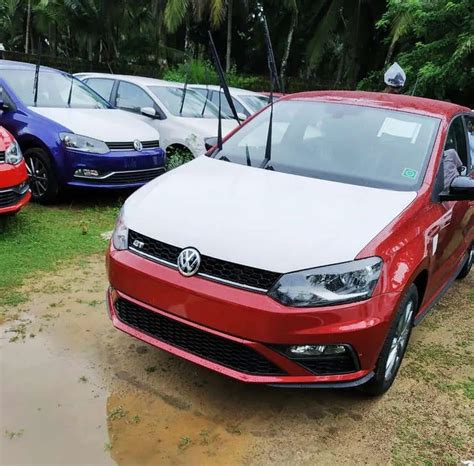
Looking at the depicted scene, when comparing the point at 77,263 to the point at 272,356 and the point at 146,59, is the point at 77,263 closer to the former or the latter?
the point at 272,356

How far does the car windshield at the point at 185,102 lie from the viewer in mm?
8438

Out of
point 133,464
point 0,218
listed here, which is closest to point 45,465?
point 133,464

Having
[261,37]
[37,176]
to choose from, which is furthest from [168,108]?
[261,37]

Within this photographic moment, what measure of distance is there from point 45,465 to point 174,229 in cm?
128

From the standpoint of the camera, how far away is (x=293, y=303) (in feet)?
8.75

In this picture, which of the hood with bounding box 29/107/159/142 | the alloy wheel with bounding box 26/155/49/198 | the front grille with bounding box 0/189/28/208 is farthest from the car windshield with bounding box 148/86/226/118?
the front grille with bounding box 0/189/28/208

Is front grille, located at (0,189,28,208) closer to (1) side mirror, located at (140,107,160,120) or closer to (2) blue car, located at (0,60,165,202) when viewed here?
(2) blue car, located at (0,60,165,202)

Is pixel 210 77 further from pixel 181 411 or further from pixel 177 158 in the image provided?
pixel 181 411

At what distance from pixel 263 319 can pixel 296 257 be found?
0.34 metres

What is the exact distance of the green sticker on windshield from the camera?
11.8 ft

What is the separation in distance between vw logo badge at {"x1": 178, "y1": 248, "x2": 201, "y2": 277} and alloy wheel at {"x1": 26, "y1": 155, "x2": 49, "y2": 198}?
406 centimetres

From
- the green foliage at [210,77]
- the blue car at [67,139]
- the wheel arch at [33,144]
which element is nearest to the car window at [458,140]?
the blue car at [67,139]

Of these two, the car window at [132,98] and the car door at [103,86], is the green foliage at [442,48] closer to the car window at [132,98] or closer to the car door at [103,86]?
the car window at [132,98]

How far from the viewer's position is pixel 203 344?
2877 mm
